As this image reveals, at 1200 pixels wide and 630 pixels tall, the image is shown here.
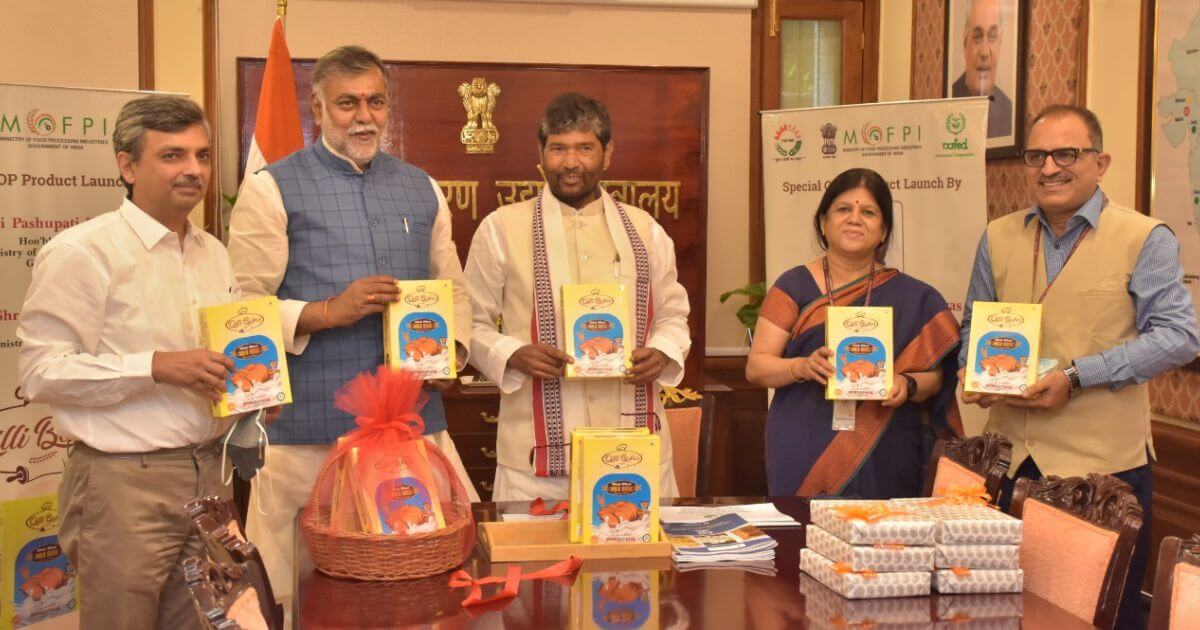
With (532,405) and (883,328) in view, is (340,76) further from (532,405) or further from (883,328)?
(883,328)

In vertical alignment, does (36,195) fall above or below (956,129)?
below

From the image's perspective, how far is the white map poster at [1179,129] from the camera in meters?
3.83

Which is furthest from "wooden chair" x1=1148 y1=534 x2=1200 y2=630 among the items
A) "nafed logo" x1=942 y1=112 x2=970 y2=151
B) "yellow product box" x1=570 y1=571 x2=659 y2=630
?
"nafed logo" x1=942 y1=112 x2=970 y2=151

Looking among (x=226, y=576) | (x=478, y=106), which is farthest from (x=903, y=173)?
(x=226, y=576)

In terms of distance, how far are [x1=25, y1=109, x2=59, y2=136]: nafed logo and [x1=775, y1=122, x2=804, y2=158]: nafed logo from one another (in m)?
2.83

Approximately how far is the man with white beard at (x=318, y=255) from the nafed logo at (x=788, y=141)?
2249mm

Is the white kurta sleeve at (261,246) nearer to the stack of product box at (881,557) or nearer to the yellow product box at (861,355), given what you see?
the yellow product box at (861,355)

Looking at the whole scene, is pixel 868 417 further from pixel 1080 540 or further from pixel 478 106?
pixel 478 106

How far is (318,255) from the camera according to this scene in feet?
10.1

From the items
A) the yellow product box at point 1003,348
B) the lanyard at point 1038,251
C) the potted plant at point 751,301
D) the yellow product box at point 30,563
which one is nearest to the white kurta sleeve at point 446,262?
the yellow product box at point 1003,348

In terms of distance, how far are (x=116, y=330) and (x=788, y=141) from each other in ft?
10.0

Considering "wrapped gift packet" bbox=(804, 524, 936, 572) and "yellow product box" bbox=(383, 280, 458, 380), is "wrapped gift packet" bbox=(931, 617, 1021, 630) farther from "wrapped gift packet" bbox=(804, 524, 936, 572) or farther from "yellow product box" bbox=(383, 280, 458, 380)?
"yellow product box" bbox=(383, 280, 458, 380)

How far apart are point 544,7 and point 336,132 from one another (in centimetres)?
293

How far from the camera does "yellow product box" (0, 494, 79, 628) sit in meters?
4.06
